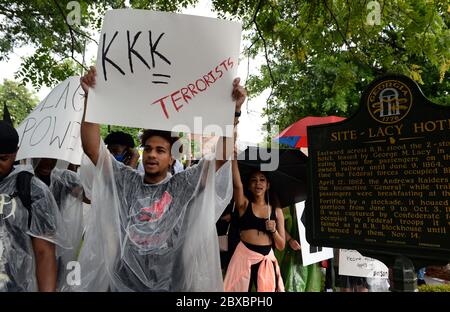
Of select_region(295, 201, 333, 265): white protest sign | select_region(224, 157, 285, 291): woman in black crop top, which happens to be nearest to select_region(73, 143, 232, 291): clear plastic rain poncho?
select_region(224, 157, 285, 291): woman in black crop top

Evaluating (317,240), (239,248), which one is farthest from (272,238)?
(317,240)

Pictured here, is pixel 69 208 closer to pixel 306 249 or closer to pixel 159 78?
pixel 159 78

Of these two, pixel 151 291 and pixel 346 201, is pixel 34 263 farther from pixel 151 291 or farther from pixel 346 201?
pixel 346 201

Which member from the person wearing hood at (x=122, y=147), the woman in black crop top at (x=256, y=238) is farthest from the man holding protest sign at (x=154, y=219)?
the person wearing hood at (x=122, y=147)

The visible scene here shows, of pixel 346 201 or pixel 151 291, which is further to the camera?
pixel 346 201

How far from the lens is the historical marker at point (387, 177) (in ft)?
6.47

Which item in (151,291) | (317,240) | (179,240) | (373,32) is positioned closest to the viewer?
(151,291)

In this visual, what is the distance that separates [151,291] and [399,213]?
133cm

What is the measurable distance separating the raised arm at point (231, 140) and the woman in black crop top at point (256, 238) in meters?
1.05

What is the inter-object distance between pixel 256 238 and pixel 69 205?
5.28 feet

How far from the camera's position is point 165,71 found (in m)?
2.31

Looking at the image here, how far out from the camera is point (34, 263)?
6.89 feet
